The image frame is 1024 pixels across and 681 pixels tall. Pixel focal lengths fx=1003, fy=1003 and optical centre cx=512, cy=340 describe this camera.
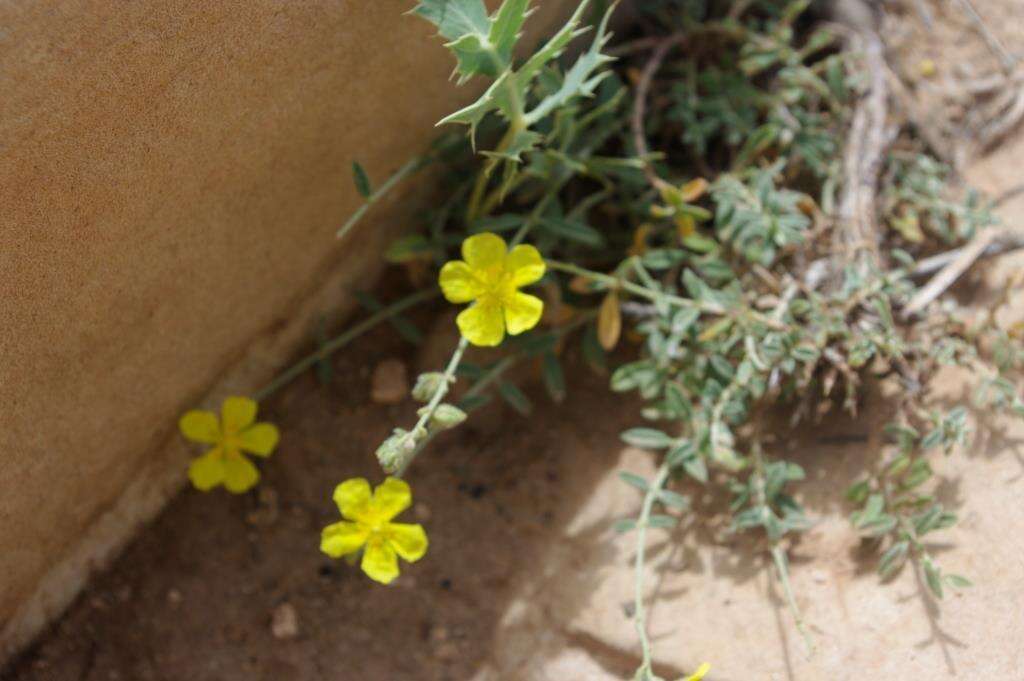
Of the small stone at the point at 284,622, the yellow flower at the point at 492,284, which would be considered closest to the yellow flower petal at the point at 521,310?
the yellow flower at the point at 492,284

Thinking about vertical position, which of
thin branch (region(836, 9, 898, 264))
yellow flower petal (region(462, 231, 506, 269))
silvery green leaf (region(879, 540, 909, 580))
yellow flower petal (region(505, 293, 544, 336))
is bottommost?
silvery green leaf (region(879, 540, 909, 580))

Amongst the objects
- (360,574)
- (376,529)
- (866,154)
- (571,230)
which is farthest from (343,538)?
(866,154)

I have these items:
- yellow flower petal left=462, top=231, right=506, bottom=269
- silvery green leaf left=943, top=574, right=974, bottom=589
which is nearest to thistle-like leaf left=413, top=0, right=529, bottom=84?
yellow flower petal left=462, top=231, right=506, bottom=269

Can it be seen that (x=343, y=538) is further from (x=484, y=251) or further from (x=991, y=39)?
(x=991, y=39)

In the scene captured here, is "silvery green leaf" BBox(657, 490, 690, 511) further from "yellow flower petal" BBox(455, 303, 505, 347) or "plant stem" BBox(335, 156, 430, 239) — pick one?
"plant stem" BBox(335, 156, 430, 239)

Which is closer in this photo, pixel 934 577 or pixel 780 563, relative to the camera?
pixel 934 577

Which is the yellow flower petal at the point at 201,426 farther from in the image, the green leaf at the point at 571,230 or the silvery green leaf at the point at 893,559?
the silvery green leaf at the point at 893,559

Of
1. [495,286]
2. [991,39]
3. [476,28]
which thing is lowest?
[991,39]
